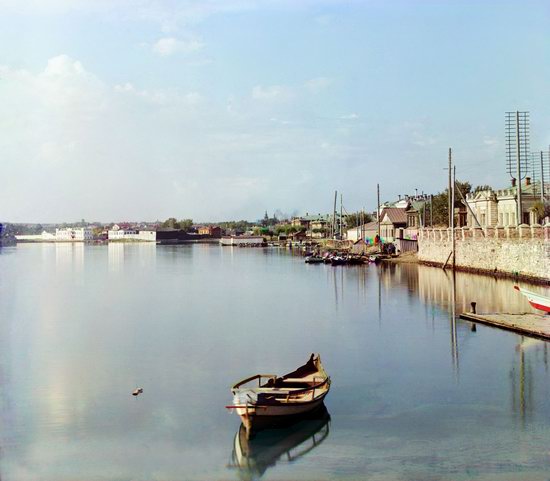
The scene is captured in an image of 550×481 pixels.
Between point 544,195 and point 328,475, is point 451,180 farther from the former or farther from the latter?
point 328,475

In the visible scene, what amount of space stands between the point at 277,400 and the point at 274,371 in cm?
518

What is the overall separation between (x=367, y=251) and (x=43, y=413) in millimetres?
68371

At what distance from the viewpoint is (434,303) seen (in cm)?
3547

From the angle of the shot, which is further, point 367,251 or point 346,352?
point 367,251

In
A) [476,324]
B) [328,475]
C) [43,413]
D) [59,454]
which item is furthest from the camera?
[476,324]

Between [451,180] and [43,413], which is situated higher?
[451,180]

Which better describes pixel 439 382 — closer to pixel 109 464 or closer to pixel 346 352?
pixel 346 352

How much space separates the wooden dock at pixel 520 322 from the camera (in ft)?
Answer: 78.9

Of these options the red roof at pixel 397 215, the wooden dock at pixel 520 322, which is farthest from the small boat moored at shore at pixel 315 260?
the wooden dock at pixel 520 322

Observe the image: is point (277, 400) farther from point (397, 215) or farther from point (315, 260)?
point (397, 215)

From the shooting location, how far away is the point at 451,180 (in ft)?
192

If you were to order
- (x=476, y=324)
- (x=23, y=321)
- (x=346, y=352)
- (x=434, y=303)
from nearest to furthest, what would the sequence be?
(x=346, y=352) < (x=476, y=324) < (x=23, y=321) < (x=434, y=303)

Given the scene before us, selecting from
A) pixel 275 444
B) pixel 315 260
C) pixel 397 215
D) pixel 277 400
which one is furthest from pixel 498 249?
pixel 397 215

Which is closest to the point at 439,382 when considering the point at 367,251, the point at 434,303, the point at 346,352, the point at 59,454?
the point at 346,352
